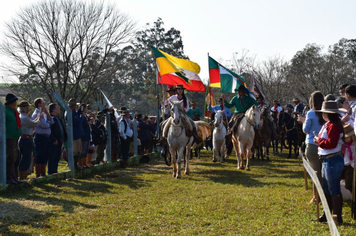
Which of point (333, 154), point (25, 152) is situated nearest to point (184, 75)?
point (25, 152)

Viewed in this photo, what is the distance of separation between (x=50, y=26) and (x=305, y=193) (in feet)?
79.2

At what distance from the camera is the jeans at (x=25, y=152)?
10797mm

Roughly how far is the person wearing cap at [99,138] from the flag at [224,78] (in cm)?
530

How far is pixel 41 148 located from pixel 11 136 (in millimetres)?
1444

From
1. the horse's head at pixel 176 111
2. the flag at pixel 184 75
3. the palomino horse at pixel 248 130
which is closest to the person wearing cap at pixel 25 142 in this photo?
the horse's head at pixel 176 111

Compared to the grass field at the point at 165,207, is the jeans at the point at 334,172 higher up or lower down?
higher up

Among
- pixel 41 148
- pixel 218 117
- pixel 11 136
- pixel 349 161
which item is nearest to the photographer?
pixel 349 161

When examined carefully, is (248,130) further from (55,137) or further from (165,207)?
(165,207)

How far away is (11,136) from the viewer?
1005 centimetres

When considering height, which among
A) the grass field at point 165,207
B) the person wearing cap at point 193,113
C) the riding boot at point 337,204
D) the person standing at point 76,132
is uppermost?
the person wearing cap at point 193,113

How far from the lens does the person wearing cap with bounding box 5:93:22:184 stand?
10039mm

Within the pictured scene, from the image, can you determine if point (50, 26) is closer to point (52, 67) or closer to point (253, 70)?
point (52, 67)

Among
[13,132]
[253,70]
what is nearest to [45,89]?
[13,132]

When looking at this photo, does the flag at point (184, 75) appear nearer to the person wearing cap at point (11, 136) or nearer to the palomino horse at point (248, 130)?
the palomino horse at point (248, 130)
